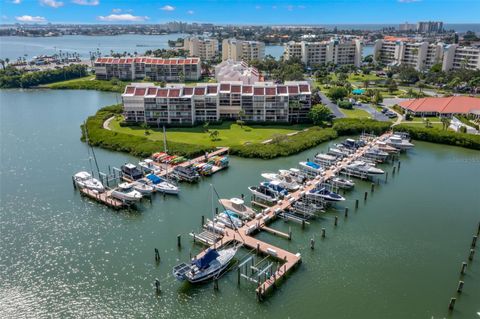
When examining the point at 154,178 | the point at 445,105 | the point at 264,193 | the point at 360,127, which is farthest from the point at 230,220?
the point at 445,105

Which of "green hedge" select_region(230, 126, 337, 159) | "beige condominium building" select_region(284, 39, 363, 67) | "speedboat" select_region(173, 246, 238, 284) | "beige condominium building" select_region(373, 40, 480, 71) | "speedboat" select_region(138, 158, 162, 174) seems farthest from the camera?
"beige condominium building" select_region(284, 39, 363, 67)

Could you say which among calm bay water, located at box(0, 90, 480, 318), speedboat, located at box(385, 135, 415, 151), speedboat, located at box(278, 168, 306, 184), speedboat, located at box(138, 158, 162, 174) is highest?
speedboat, located at box(385, 135, 415, 151)

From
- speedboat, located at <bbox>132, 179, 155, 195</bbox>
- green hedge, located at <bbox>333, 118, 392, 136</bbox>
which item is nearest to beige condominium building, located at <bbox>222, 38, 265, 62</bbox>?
green hedge, located at <bbox>333, 118, 392, 136</bbox>

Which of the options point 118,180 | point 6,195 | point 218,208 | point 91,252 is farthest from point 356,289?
point 6,195

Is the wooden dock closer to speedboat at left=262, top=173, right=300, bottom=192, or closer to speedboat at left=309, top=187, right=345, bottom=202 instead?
speedboat at left=262, top=173, right=300, bottom=192

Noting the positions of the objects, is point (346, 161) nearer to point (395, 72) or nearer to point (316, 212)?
point (316, 212)

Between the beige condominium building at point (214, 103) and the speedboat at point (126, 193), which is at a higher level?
the beige condominium building at point (214, 103)

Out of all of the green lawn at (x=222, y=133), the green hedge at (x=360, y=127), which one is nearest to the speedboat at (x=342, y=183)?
the green lawn at (x=222, y=133)

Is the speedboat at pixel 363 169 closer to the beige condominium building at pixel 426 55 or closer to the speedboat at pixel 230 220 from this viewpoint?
the speedboat at pixel 230 220
